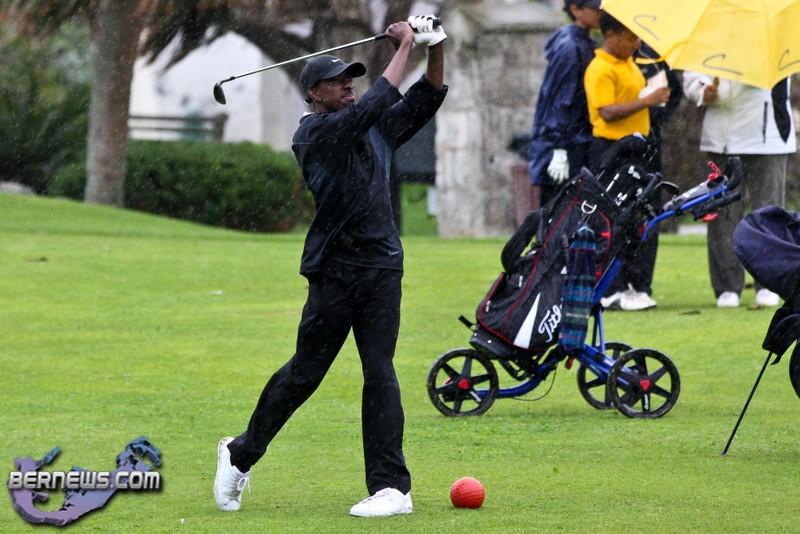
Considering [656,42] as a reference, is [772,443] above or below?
below

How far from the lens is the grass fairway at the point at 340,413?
6.05 m

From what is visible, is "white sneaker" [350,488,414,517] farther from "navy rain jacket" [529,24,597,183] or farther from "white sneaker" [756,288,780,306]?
"white sneaker" [756,288,780,306]

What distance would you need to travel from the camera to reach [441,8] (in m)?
25.5

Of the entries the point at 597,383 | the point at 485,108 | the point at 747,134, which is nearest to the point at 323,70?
the point at 597,383

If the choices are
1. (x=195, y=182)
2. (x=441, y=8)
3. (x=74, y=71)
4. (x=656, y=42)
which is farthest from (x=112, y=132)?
(x=656, y=42)

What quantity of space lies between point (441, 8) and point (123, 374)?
16.8 metres

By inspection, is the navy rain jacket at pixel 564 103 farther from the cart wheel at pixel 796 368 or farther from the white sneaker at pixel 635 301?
the cart wheel at pixel 796 368

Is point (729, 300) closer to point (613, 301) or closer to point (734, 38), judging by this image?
point (613, 301)

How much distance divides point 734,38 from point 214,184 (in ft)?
→ 55.0

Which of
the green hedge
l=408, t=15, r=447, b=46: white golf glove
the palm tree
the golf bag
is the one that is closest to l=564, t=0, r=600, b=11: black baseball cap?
the golf bag

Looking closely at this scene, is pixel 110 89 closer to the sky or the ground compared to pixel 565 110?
closer to the sky

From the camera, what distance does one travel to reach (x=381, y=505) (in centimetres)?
592

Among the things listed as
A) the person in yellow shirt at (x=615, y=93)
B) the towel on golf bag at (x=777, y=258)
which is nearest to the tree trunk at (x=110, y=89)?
the person in yellow shirt at (x=615, y=93)

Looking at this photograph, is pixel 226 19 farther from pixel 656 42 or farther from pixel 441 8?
pixel 656 42
